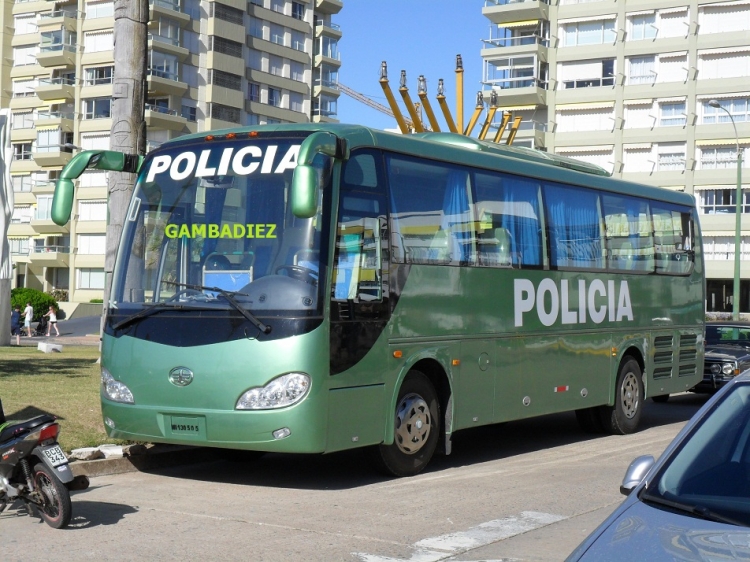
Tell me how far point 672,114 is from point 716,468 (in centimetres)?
6947

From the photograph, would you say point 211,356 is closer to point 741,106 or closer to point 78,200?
point 741,106

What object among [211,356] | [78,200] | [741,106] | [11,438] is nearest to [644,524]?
[11,438]

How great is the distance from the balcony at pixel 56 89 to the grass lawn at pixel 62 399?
6366cm

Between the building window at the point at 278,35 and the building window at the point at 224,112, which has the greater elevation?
the building window at the point at 278,35

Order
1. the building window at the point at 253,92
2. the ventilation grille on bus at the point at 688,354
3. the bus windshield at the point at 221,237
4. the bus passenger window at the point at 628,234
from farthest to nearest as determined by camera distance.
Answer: the building window at the point at 253,92, the ventilation grille on bus at the point at 688,354, the bus passenger window at the point at 628,234, the bus windshield at the point at 221,237

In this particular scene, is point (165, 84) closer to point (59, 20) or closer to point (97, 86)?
point (97, 86)

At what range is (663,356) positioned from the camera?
651 inches

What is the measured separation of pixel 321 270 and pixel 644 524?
5.94 metres

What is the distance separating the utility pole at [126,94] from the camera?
46.9 feet

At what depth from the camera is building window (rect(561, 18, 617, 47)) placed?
73.8 meters

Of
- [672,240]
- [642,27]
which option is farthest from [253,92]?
[672,240]

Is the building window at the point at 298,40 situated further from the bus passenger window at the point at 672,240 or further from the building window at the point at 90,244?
the bus passenger window at the point at 672,240

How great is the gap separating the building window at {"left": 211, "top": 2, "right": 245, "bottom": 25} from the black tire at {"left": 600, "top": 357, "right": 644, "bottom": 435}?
2560 inches

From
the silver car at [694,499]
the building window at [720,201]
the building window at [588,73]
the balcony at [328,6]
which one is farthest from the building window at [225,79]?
the silver car at [694,499]
